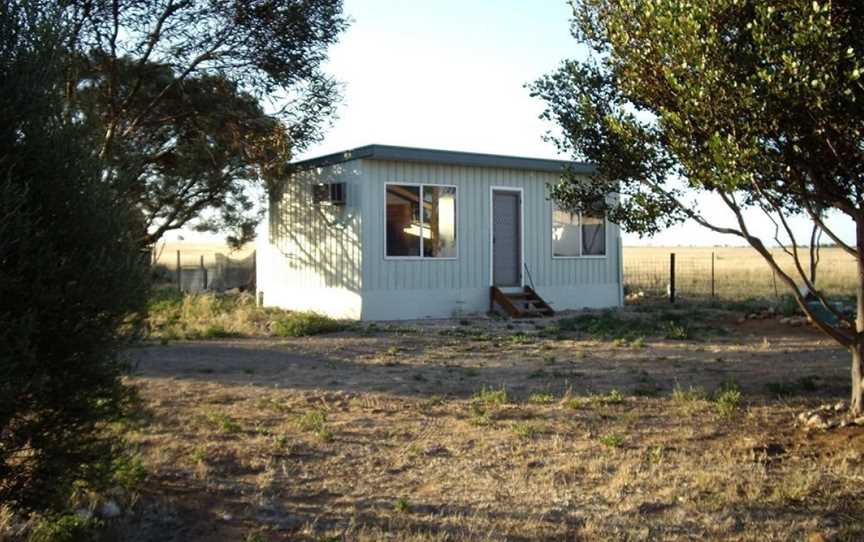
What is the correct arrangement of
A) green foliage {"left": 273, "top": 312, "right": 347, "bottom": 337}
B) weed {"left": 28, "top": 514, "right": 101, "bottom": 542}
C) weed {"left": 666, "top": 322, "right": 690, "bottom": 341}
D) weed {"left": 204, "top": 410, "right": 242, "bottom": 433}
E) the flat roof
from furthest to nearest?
the flat roof
green foliage {"left": 273, "top": 312, "right": 347, "bottom": 337}
weed {"left": 666, "top": 322, "right": 690, "bottom": 341}
weed {"left": 204, "top": 410, "right": 242, "bottom": 433}
weed {"left": 28, "top": 514, "right": 101, "bottom": 542}

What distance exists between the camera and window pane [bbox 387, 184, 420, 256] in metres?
16.1

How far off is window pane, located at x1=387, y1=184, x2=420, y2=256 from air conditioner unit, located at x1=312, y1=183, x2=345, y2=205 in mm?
919

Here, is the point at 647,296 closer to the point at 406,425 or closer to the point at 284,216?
the point at 284,216

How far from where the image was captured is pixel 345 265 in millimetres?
16094

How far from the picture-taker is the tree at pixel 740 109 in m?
5.54

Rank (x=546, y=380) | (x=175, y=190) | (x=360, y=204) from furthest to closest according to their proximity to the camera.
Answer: (x=175, y=190), (x=360, y=204), (x=546, y=380)

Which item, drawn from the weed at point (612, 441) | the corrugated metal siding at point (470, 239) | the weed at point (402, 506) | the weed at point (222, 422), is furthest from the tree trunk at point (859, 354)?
the corrugated metal siding at point (470, 239)

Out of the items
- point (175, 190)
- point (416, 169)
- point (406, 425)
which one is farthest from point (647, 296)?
point (406, 425)

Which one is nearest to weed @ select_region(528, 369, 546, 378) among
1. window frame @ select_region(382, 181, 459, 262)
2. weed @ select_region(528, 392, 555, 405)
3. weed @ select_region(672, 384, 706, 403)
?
weed @ select_region(528, 392, 555, 405)

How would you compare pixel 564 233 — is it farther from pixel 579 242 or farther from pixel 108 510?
pixel 108 510

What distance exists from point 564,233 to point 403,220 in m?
4.15

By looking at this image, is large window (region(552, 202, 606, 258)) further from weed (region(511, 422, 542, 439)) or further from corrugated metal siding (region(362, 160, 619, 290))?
weed (region(511, 422, 542, 439))

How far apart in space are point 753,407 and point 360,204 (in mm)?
9378

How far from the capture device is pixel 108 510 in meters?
4.87
